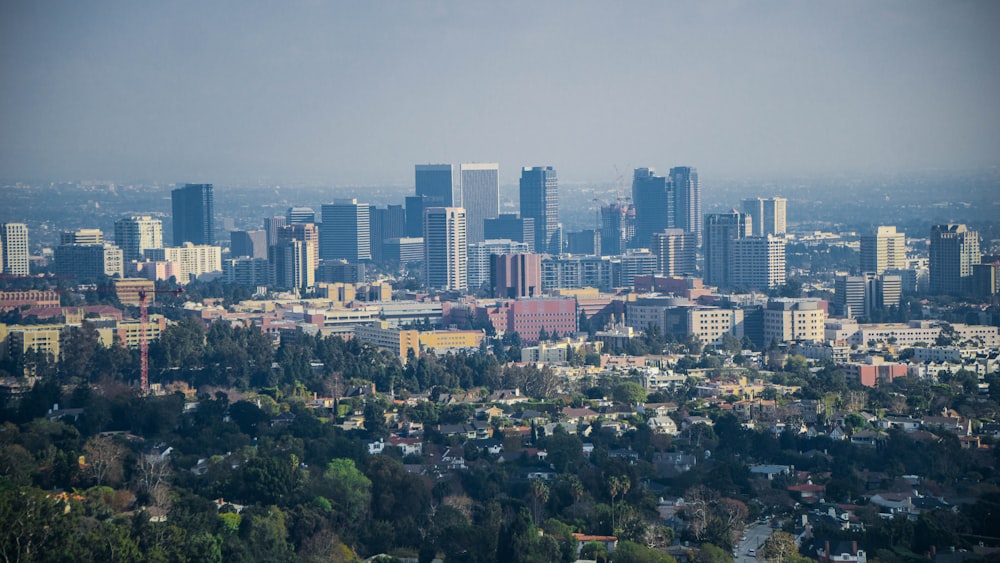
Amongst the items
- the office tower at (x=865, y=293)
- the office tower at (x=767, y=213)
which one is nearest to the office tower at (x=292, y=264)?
the office tower at (x=865, y=293)

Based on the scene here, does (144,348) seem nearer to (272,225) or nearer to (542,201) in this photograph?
(272,225)

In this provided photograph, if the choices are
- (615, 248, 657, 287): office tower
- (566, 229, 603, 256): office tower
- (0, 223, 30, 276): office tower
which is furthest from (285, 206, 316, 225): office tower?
(0, 223, 30, 276): office tower

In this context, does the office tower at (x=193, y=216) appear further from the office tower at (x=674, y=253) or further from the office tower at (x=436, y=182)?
the office tower at (x=674, y=253)

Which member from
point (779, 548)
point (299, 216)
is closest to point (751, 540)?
point (779, 548)

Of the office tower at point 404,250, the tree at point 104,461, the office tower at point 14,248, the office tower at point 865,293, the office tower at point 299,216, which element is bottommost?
the tree at point 104,461

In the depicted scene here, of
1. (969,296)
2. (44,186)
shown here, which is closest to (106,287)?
(44,186)

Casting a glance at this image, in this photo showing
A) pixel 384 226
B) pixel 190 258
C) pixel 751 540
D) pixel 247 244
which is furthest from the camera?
pixel 384 226

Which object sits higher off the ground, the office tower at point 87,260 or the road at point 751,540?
the office tower at point 87,260
